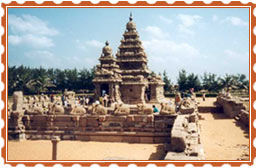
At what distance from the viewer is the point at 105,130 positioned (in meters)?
13.2

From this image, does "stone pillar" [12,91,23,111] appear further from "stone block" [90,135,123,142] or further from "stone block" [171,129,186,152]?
"stone block" [171,129,186,152]

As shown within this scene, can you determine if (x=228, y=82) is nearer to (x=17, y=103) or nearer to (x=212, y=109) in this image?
(x=212, y=109)

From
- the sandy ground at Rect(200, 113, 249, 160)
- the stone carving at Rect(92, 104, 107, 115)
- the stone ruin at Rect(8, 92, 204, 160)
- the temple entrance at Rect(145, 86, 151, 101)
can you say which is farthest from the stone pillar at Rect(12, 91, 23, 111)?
the temple entrance at Rect(145, 86, 151, 101)

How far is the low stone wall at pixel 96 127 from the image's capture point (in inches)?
499

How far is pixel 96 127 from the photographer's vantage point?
528 inches

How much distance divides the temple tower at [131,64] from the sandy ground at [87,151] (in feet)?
62.8

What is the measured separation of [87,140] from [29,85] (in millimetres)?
43301

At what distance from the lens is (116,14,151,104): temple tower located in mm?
31797

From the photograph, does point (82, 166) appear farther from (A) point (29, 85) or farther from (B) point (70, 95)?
(A) point (29, 85)

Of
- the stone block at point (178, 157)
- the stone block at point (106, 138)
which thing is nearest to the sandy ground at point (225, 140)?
the stone block at point (178, 157)

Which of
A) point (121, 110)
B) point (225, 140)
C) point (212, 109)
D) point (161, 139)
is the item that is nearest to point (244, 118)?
point (225, 140)

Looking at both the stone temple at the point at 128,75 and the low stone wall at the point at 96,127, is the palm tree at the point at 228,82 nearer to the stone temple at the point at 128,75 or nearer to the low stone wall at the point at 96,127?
the stone temple at the point at 128,75

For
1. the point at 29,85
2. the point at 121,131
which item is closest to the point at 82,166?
the point at 121,131

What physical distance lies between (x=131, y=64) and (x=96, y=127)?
22.5 meters
